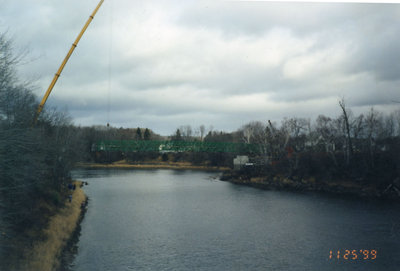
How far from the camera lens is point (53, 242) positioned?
5.20 m

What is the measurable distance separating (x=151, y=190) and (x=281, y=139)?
6.21m

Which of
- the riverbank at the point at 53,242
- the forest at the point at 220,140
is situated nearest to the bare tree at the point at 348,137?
the forest at the point at 220,140

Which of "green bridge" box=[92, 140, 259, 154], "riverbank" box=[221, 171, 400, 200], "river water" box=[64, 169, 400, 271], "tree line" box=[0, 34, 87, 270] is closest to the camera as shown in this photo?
"tree line" box=[0, 34, 87, 270]

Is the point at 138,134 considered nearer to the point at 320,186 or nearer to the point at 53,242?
the point at 320,186

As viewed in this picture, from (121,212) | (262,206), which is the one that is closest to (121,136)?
(121,212)

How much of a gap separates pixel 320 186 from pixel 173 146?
982 centimetres

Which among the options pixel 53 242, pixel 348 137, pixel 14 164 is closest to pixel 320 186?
pixel 348 137

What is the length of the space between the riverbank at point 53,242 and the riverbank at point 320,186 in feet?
31.9
